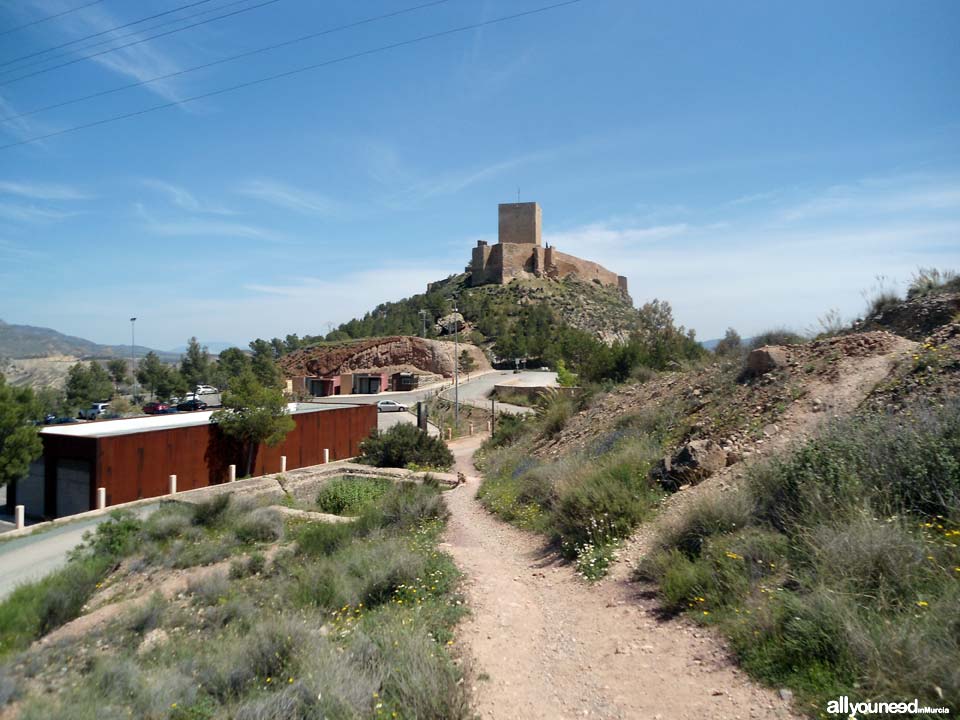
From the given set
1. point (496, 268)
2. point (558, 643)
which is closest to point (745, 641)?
point (558, 643)

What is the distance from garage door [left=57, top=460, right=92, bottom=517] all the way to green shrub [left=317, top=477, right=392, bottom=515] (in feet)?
22.8

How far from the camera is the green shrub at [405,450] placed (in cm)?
1967

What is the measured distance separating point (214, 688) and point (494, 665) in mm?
2293

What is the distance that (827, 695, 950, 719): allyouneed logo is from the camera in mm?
3160

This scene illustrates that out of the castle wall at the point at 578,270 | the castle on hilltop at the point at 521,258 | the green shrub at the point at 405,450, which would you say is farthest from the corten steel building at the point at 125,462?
the castle wall at the point at 578,270

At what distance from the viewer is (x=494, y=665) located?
500 cm

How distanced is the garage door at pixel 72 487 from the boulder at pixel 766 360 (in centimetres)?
1766

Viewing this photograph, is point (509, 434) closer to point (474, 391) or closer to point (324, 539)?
point (324, 539)

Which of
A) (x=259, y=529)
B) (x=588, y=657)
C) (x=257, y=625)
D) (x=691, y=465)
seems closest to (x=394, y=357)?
(x=259, y=529)

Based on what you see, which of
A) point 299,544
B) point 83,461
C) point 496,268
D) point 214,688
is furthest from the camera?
point 496,268

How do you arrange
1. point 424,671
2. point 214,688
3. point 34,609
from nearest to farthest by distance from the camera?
1. point 424,671
2. point 214,688
3. point 34,609

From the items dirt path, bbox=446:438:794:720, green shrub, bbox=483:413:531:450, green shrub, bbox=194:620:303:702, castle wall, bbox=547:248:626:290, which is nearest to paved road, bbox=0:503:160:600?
green shrub, bbox=194:620:303:702

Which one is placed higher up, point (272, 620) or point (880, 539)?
point (880, 539)

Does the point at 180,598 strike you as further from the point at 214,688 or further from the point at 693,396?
the point at 693,396
